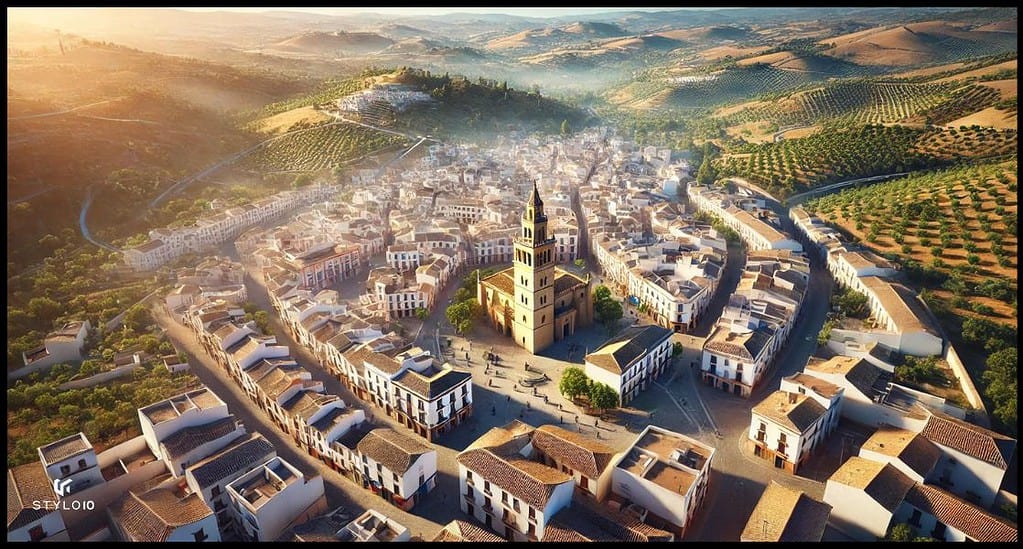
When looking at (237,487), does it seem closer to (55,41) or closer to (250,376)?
(250,376)

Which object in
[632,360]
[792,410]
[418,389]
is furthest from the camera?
[632,360]

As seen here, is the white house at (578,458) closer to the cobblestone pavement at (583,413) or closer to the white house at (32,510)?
the cobblestone pavement at (583,413)

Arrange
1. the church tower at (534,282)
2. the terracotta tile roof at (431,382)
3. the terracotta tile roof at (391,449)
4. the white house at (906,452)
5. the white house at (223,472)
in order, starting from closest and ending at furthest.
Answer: the white house at (223,472)
the white house at (906,452)
the terracotta tile roof at (391,449)
the terracotta tile roof at (431,382)
the church tower at (534,282)

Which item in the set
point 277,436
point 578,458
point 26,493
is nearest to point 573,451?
point 578,458

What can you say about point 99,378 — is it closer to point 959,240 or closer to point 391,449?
point 391,449

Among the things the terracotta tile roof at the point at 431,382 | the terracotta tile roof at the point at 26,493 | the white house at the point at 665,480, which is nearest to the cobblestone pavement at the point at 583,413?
the white house at the point at 665,480

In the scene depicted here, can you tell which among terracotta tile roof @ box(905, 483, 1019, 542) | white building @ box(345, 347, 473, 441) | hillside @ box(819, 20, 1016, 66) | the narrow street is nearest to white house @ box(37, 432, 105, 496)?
the narrow street
